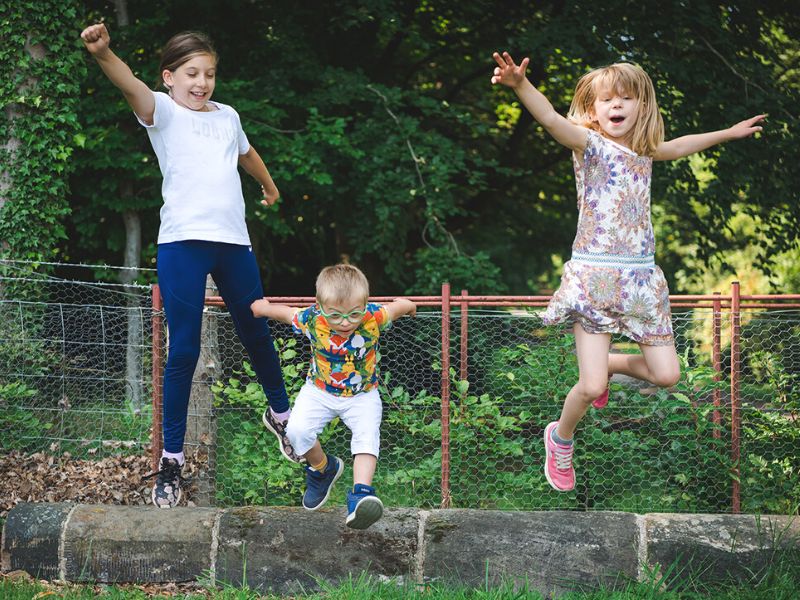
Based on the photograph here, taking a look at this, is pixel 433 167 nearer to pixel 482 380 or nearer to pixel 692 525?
pixel 482 380

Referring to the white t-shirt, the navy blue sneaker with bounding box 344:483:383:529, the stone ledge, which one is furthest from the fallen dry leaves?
the white t-shirt

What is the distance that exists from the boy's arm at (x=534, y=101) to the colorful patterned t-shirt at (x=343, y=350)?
1.01 meters

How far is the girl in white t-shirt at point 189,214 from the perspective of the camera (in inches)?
148

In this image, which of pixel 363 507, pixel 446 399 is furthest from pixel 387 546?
pixel 446 399

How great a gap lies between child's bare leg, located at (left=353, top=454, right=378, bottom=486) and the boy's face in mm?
548

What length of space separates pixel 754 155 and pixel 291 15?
5094 mm

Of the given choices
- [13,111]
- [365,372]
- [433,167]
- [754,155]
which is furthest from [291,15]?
[365,372]

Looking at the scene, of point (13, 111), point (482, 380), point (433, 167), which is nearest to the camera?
point (482, 380)

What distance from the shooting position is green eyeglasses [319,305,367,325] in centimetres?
373

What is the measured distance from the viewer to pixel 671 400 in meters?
5.62

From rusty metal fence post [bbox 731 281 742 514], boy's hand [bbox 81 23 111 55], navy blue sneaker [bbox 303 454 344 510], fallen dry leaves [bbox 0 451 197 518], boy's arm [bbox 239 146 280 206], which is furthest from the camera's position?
fallen dry leaves [bbox 0 451 197 518]

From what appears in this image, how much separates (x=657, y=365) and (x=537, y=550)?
1.06 metres

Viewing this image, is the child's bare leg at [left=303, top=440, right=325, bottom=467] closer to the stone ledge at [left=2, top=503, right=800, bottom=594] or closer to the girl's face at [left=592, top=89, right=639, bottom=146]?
the stone ledge at [left=2, top=503, right=800, bottom=594]

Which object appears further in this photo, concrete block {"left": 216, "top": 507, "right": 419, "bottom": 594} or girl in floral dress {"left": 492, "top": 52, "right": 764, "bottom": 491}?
concrete block {"left": 216, "top": 507, "right": 419, "bottom": 594}
